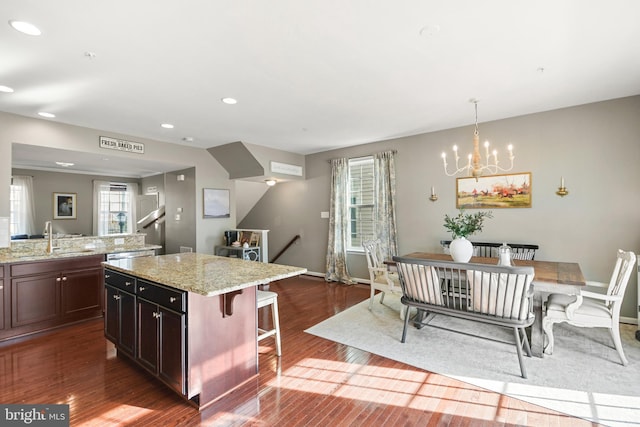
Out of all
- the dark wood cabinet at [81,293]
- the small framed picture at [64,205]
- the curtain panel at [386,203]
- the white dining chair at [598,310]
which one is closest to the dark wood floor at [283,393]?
the dark wood cabinet at [81,293]

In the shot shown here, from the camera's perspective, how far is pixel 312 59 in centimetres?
256

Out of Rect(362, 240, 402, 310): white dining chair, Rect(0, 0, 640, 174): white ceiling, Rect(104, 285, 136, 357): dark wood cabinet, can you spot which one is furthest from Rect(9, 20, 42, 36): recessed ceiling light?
Rect(362, 240, 402, 310): white dining chair

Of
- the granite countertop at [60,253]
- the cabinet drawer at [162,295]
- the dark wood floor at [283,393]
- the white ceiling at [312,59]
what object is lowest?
the dark wood floor at [283,393]

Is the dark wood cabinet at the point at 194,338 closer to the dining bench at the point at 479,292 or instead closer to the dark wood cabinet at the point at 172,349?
the dark wood cabinet at the point at 172,349

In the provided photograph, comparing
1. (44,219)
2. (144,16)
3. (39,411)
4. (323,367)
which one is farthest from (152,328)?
(44,219)

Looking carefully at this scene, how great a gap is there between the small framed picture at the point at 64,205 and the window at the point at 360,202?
654 cm

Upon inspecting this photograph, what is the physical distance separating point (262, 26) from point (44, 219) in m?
7.59

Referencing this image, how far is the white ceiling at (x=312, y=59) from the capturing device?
77.1 inches

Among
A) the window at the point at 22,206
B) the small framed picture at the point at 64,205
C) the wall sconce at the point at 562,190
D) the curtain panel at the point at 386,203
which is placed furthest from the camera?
the small framed picture at the point at 64,205

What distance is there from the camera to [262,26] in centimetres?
210

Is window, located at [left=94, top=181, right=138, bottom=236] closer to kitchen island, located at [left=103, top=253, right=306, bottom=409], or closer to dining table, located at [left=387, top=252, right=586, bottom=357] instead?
kitchen island, located at [left=103, top=253, right=306, bottom=409]

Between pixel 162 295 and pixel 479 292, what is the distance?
2514 mm

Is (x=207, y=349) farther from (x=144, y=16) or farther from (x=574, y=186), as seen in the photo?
(x=574, y=186)

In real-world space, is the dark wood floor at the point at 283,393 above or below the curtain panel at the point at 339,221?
below
